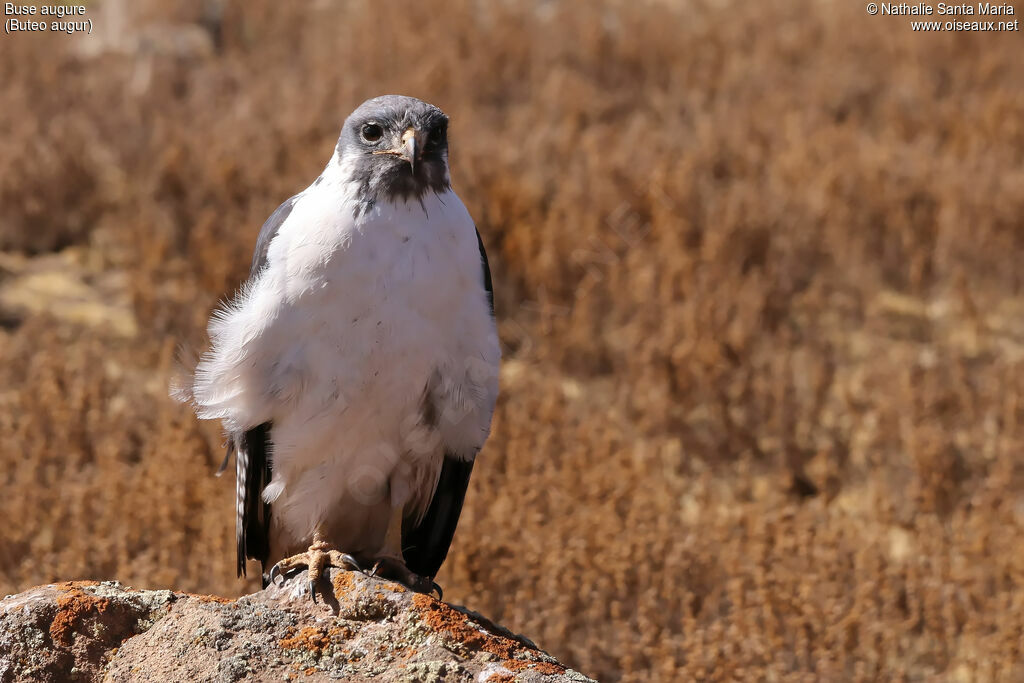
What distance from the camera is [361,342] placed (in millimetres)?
2816

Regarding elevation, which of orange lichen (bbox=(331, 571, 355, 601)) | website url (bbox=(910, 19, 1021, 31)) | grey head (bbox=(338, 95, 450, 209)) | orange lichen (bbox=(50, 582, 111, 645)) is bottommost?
orange lichen (bbox=(331, 571, 355, 601))

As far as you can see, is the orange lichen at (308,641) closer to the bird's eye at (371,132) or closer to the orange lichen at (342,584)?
the orange lichen at (342,584)

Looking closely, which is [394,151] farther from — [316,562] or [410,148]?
[316,562]

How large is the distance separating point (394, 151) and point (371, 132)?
105mm

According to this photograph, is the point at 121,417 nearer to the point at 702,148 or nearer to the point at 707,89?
the point at 702,148

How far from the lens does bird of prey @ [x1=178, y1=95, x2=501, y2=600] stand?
279 centimetres

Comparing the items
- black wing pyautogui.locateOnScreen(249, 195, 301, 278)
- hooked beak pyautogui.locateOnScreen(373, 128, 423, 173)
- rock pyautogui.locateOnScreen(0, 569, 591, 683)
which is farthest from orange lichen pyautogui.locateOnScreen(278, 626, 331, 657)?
hooked beak pyautogui.locateOnScreen(373, 128, 423, 173)

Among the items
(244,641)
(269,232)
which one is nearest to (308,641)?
(244,641)

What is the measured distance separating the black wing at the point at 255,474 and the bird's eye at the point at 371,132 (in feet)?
0.89

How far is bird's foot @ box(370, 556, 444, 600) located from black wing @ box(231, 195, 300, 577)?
1.42 ft

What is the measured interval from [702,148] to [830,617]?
4.34m

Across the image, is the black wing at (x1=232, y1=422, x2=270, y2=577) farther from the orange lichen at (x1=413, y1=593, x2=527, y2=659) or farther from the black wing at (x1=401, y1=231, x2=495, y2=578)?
the orange lichen at (x1=413, y1=593, x2=527, y2=659)

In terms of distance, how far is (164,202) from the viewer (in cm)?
709

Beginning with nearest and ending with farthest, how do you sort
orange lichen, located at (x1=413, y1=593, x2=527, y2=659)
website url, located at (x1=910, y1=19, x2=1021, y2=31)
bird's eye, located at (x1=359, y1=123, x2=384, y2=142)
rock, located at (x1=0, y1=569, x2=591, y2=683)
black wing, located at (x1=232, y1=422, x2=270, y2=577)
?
rock, located at (x1=0, y1=569, x2=591, y2=683) < orange lichen, located at (x1=413, y1=593, x2=527, y2=659) < bird's eye, located at (x1=359, y1=123, x2=384, y2=142) < black wing, located at (x1=232, y1=422, x2=270, y2=577) < website url, located at (x1=910, y1=19, x2=1021, y2=31)
